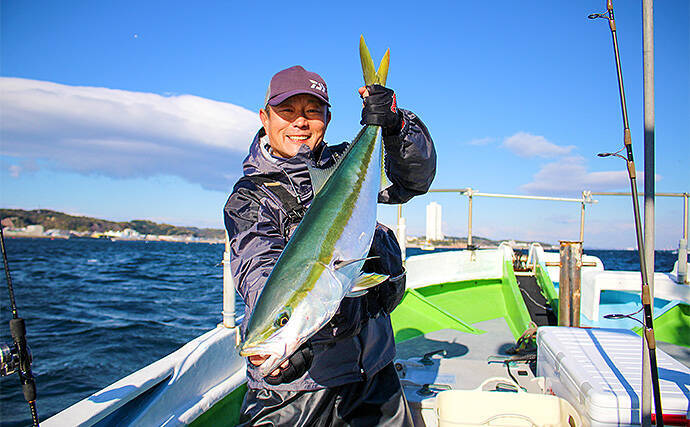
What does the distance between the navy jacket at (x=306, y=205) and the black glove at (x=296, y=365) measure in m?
0.28

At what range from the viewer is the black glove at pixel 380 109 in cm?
199

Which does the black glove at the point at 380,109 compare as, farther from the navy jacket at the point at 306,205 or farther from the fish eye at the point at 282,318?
the fish eye at the point at 282,318

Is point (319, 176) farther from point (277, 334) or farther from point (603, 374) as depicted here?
point (603, 374)

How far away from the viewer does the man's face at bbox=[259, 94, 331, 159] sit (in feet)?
7.72

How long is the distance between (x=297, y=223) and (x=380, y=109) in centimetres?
68

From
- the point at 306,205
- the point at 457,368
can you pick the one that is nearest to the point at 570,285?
the point at 457,368

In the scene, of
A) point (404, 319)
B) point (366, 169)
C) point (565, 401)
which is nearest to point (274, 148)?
point (366, 169)

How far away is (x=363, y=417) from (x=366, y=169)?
1352 mm

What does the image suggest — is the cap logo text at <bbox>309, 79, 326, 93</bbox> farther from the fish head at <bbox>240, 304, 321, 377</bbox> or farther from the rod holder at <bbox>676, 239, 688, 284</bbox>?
the rod holder at <bbox>676, 239, 688, 284</bbox>

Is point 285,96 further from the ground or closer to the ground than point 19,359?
further from the ground

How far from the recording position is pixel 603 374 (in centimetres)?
291

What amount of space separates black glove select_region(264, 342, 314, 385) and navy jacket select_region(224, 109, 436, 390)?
0.28m

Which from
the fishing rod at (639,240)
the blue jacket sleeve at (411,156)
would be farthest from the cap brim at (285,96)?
the fishing rod at (639,240)

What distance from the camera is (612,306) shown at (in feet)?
28.9
